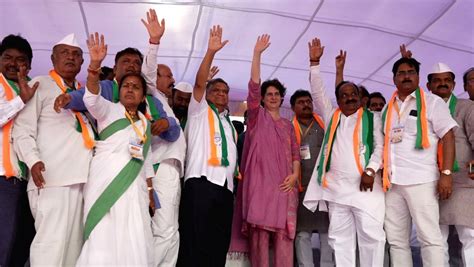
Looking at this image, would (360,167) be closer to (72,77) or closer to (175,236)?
(175,236)

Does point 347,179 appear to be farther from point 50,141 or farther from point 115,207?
point 50,141

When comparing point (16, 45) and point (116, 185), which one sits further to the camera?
point (16, 45)

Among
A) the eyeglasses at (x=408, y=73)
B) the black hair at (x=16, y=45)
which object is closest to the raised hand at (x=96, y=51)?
the black hair at (x=16, y=45)

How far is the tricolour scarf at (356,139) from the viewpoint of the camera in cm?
359

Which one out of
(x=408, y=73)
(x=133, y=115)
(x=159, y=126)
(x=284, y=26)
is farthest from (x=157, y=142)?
(x=284, y=26)

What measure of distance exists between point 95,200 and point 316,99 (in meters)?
1.99

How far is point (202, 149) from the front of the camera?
11.4 ft

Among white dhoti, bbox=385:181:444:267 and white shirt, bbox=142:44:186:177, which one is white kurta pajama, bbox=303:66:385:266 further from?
white shirt, bbox=142:44:186:177

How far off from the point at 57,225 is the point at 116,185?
1.28 ft

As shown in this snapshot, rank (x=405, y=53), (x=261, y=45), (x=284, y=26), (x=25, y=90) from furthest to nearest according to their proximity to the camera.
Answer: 1. (x=284, y=26)
2. (x=405, y=53)
3. (x=261, y=45)
4. (x=25, y=90)

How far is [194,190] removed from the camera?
3.36m

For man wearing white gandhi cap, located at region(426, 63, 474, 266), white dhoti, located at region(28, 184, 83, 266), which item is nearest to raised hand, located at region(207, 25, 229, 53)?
white dhoti, located at region(28, 184, 83, 266)

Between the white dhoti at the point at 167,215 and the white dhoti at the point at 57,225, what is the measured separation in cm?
48

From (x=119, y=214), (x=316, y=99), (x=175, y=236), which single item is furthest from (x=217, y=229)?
(x=316, y=99)
